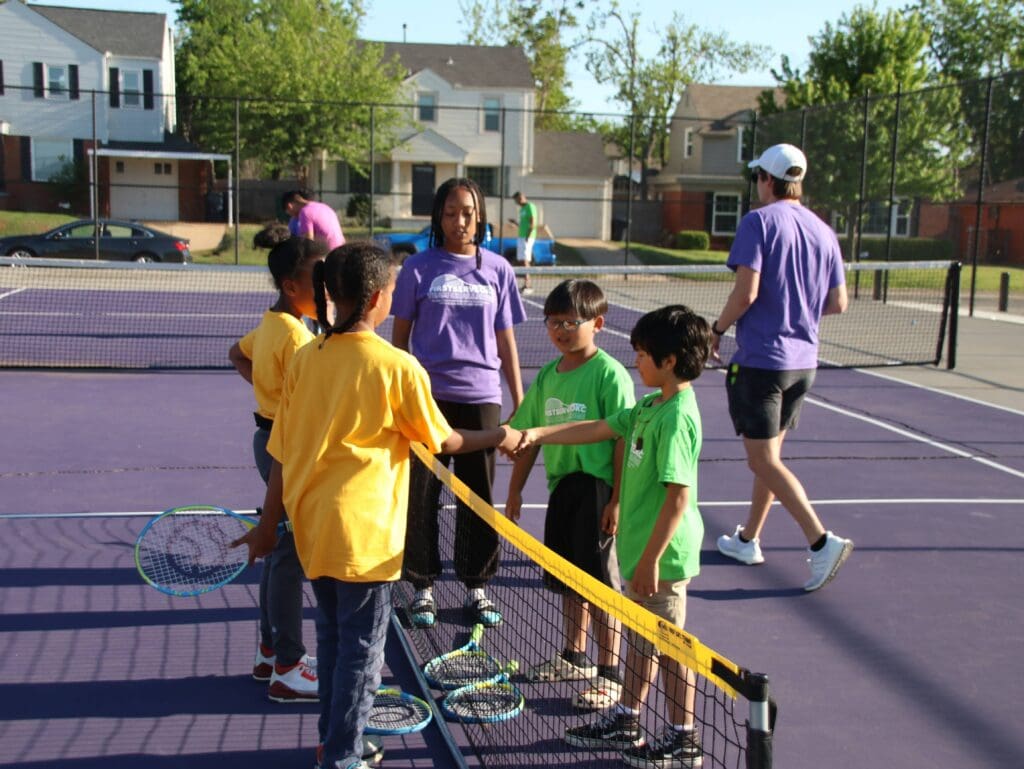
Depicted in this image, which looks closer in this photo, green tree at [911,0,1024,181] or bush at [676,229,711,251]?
bush at [676,229,711,251]

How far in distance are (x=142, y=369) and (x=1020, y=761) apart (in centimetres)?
1005

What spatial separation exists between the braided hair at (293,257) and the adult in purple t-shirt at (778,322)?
7.29 ft

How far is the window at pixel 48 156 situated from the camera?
39.1m

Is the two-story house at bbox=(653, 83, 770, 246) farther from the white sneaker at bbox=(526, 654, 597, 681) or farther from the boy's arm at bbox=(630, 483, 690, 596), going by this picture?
the boy's arm at bbox=(630, 483, 690, 596)

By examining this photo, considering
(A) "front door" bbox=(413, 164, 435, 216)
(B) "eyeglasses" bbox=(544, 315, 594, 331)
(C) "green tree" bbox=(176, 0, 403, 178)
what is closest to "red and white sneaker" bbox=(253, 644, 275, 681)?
(B) "eyeglasses" bbox=(544, 315, 594, 331)

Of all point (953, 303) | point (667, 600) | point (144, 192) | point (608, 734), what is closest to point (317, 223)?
point (667, 600)

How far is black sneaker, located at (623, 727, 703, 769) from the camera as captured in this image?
327 cm

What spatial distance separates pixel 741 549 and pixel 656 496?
230 centimetres

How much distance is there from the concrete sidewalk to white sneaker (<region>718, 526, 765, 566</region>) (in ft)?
19.0

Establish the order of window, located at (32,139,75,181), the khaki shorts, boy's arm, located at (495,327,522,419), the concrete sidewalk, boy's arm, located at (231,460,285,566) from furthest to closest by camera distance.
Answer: window, located at (32,139,75,181) < the concrete sidewalk < boy's arm, located at (495,327,522,419) < the khaki shorts < boy's arm, located at (231,460,285,566)

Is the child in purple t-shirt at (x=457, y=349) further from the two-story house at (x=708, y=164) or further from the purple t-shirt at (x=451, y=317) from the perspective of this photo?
the two-story house at (x=708, y=164)

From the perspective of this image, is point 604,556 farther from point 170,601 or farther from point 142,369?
point 142,369

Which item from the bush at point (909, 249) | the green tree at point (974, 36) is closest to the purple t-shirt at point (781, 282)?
the bush at point (909, 249)

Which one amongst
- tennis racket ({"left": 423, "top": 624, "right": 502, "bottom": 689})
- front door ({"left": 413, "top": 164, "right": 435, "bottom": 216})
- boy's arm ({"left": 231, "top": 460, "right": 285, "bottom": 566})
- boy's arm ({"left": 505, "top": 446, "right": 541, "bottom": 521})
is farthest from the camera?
front door ({"left": 413, "top": 164, "right": 435, "bottom": 216})
